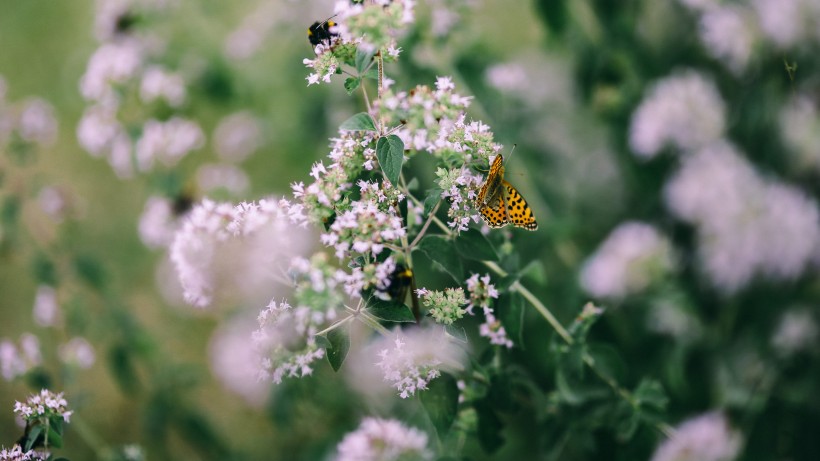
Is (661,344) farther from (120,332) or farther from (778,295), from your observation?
(120,332)

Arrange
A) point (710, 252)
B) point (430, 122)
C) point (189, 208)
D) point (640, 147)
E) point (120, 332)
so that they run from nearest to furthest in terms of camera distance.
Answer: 1. point (430, 122)
2. point (710, 252)
3. point (640, 147)
4. point (189, 208)
5. point (120, 332)

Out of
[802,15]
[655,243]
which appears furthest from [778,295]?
[802,15]

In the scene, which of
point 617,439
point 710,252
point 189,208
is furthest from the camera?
point 189,208

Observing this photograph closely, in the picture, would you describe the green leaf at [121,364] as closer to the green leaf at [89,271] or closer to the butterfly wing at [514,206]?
the green leaf at [89,271]

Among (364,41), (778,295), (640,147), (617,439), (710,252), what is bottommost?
(617,439)

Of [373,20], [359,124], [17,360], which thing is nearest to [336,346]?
[359,124]

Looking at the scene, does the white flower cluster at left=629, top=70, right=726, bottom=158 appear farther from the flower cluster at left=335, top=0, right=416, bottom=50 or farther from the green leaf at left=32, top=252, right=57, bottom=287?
the green leaf at left=32, top=252, right=57, bottom=287
